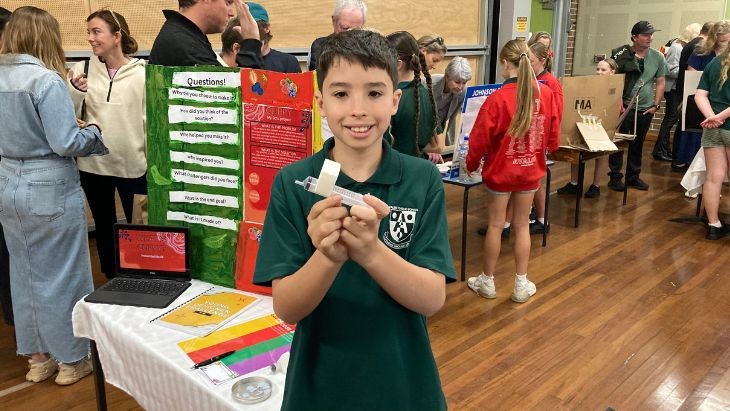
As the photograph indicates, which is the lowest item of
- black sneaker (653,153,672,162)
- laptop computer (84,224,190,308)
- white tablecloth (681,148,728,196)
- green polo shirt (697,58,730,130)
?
black sneaker (653,153,672,162)

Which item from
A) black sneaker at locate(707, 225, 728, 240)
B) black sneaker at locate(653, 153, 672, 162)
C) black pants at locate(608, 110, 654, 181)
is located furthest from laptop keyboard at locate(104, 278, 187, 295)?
black sneaker at locate(653, 153, 672, 162)

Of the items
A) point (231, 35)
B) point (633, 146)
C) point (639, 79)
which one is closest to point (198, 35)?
point (231, 35)

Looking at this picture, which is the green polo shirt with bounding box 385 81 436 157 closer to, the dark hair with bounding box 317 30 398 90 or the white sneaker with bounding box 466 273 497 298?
the white sneaker with bounding box 466 273 497 298

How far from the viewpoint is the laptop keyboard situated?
1.76 m

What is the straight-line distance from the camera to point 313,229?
0.81 meters

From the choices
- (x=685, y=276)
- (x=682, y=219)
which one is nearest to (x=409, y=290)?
(x=685, y=276)

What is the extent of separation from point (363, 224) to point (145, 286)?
1244 millimetres

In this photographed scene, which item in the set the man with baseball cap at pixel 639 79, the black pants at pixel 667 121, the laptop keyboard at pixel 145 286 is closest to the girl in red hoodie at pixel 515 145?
the laptop keyboard at pixel 145 286

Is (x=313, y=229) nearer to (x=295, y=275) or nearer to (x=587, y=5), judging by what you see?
(x=295, y=275)

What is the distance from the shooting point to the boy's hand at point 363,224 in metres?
0.77

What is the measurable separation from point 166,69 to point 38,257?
1.15 meters

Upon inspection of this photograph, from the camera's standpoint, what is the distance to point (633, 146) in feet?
19.1

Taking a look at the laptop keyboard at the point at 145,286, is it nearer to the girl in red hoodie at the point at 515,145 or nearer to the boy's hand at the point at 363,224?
the boy's hand at the point at 363,224

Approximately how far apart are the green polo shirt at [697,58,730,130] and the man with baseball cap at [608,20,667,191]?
1091 mm
